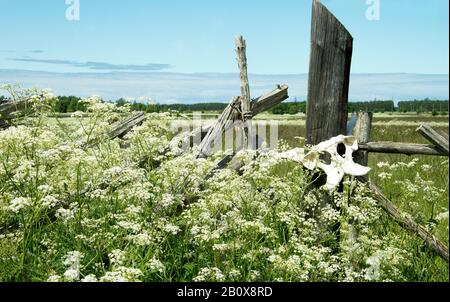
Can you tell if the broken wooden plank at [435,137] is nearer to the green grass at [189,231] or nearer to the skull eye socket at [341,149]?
the green grass at [189,231]

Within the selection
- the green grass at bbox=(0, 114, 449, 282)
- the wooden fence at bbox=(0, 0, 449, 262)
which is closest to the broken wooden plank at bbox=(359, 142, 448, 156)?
the wooden fence at bbox=(0, 0, 449, 262)


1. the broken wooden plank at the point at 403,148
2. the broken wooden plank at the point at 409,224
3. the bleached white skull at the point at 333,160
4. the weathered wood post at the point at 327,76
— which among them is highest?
the weathered wood post at the point at 327,76

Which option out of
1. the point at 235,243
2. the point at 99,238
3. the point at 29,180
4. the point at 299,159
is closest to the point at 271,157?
the point at 299,159

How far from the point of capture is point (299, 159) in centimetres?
514

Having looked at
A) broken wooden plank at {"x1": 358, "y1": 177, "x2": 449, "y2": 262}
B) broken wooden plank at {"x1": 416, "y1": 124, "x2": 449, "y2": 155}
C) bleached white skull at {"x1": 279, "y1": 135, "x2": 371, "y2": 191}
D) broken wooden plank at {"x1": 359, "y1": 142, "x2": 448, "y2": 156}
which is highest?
broken wooden plank at {"x1": 416, "y1": 124, "x2": 449, "y2": 155}

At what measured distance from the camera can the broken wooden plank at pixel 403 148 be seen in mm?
4648

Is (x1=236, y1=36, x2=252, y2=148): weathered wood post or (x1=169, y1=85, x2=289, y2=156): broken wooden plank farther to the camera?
(x1=236, y1=36, x2=252, y2=148): weathered wood post

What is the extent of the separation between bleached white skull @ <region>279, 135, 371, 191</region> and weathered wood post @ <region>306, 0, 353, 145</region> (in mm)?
103

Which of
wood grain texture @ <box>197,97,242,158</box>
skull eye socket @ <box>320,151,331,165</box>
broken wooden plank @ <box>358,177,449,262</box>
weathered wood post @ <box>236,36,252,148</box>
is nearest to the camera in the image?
broken wooden plank @ <box>358,177,449,262</box>

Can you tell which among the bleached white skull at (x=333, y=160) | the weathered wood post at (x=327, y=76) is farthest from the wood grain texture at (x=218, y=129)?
the weathered wood post at (x=327, y=76)

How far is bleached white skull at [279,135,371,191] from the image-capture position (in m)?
5.01

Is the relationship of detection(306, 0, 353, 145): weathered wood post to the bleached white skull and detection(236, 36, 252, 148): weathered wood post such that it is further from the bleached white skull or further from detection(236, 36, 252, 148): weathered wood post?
detection(236, 36, 252, 148): weathered wood post

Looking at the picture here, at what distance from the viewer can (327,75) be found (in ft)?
16.8

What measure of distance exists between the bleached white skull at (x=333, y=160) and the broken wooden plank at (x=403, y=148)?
13cm
